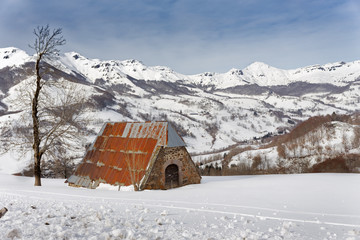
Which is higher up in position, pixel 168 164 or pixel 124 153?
pixel 124 153

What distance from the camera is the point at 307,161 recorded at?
7938 cm

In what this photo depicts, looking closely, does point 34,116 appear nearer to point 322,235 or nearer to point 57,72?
point 57,72

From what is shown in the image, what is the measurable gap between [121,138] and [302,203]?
13.9 metres

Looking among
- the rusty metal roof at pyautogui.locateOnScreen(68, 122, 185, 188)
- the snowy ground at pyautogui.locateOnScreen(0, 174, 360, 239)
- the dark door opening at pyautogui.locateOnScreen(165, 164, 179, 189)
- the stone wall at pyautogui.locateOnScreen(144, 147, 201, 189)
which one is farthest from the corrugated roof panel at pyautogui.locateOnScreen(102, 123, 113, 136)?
the snowy ground at pyautogui.locateOnScreen(0, 174, 360, 239)

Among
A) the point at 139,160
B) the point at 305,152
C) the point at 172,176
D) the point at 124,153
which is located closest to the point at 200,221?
the point at 139,160

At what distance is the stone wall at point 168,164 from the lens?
1659cm

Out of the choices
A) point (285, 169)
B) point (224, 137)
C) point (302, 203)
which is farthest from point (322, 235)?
point (224, 137)

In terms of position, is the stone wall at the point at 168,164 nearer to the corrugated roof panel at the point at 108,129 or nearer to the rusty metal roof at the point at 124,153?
the rusty metal roof at the point at 124,153

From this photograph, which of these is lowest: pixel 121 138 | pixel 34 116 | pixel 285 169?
pixel 285 169

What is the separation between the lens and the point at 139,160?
17344mm

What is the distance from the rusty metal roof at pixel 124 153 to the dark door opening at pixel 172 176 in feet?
5.48

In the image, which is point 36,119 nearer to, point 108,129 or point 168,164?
point 108,129

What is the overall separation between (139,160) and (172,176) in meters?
2.80

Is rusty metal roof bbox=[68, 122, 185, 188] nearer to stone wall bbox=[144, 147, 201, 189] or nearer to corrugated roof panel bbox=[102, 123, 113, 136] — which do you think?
corrugated roof panel bbox=[102, 123, 113, 136]
